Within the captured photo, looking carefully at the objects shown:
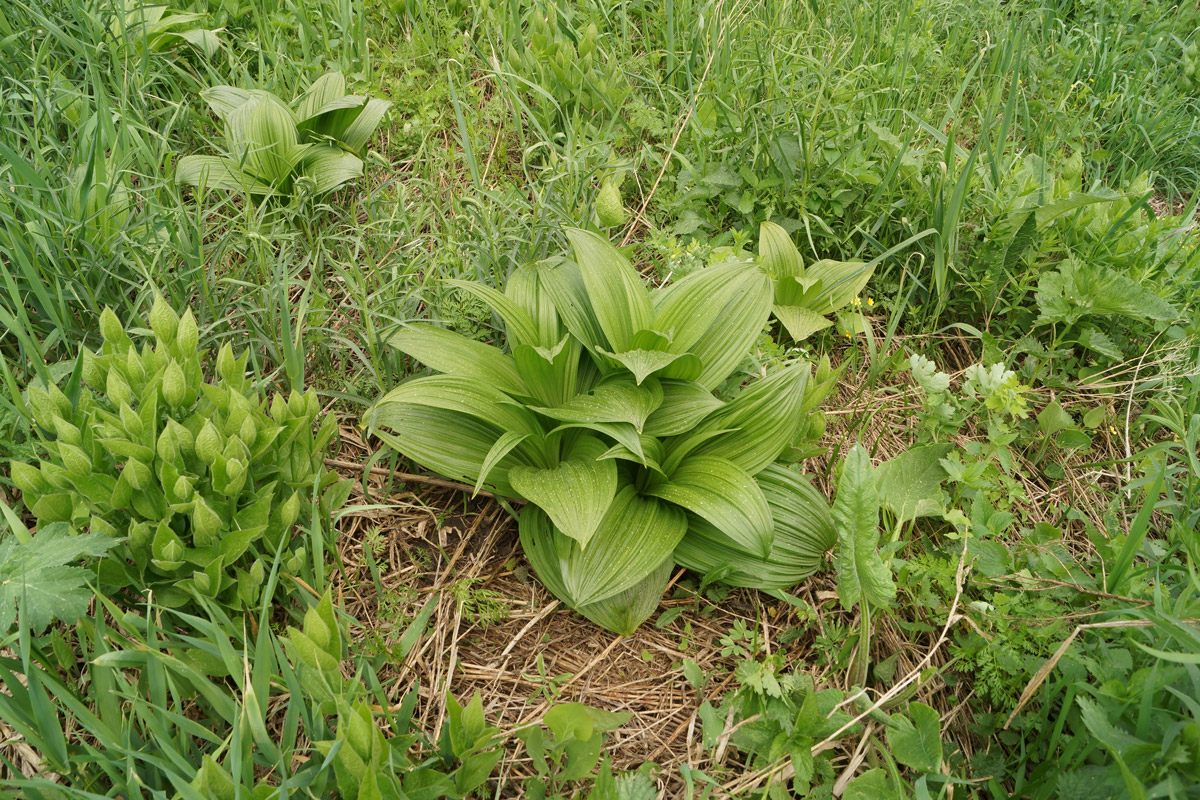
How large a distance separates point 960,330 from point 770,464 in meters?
0.97

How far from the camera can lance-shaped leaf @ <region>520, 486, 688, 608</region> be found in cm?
165

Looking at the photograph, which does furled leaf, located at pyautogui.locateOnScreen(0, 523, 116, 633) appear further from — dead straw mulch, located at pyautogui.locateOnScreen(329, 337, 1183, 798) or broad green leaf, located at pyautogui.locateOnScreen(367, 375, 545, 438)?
broad green leaf, located at pyautogui.locateOnScreen(367, 375, 545, 438)

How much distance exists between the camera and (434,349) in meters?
1.84

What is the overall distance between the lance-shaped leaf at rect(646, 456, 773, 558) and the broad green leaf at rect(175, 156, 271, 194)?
1499mm

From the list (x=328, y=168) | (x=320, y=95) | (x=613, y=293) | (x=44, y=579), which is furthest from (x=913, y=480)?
(x=320, y=95)

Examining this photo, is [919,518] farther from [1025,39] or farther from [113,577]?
[1025,39]

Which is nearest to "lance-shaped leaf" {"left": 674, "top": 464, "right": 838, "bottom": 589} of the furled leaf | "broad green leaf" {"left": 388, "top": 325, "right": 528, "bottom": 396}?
"broad green leaf" {"left": 388, "top": 325, "right": 528, "bottom": 396}

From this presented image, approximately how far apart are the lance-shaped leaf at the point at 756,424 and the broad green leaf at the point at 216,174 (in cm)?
146

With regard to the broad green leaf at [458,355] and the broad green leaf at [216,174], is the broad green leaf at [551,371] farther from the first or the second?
the broad green leaf at [216,174]

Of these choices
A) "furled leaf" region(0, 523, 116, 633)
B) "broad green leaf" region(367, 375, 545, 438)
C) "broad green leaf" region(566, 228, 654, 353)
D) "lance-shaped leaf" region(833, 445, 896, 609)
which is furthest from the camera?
"broad green leaf" region(566, 228, 654, 353)

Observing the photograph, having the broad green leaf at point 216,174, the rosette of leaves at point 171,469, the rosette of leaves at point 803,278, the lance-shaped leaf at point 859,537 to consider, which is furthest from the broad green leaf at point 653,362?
the broad green leaf at point 216,174

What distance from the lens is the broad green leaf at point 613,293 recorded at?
1831 mm

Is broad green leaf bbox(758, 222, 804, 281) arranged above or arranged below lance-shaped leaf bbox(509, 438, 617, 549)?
above

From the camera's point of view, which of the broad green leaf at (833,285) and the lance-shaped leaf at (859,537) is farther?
the broad green leaf at (833,285)
